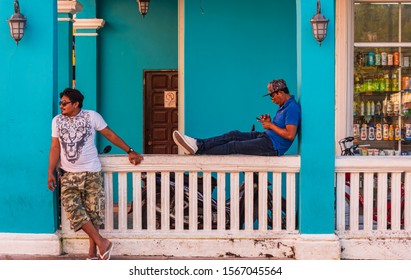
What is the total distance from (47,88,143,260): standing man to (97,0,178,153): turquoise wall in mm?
4518

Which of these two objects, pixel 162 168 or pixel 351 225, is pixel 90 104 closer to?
pixel 162 168

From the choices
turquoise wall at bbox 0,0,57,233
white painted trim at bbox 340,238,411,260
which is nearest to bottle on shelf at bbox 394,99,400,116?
white painted trim at bbox 340,238,411,260

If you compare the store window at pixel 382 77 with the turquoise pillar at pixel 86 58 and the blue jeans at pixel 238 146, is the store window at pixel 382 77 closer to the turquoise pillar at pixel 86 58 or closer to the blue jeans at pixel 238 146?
the blue jeans at pixel 238 146

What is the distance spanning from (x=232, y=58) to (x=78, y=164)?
392cm

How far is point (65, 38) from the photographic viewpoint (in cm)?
1052

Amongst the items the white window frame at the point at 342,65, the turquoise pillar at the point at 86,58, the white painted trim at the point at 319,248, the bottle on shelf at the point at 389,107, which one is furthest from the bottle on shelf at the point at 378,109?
the turquoise pillar at the point at 86,58

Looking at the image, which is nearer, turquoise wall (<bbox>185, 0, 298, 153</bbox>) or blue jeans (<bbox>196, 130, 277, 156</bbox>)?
blue jeans (<bbox>196, 130, 277, 156</bbox>)

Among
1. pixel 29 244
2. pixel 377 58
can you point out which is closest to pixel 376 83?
pixel 377 58

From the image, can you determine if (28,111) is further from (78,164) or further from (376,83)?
(376,83)

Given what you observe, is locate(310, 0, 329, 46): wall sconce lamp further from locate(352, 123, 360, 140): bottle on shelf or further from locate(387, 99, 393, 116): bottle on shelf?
locate(387, 99, 393, 116): bottle on shelf

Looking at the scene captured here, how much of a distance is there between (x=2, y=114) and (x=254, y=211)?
2.90 metres

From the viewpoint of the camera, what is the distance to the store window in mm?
10672

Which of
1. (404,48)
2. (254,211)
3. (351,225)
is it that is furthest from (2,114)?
(404,48)

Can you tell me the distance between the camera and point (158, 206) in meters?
7.48
